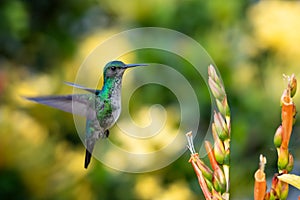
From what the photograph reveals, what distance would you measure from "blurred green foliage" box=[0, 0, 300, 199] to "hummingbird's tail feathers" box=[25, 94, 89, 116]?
731 millimetres

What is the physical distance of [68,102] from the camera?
68cm

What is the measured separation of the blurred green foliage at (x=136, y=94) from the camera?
146 cm

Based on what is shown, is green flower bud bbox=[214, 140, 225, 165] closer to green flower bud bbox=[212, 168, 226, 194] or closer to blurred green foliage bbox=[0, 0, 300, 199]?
green flower bud bbox=[212, 168, 226, 194]

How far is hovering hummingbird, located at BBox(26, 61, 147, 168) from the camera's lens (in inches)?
24.5

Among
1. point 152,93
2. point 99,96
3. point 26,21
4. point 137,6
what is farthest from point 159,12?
point 99,96

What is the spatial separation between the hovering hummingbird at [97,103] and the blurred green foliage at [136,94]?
0.72 metres

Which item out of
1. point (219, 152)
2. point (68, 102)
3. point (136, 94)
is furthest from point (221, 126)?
Answer: point (136, 94)

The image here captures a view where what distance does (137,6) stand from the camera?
1842 millimetres

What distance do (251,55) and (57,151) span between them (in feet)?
2.22

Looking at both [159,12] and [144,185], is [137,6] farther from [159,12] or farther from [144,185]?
[144,185]

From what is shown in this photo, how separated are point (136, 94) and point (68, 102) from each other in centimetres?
93

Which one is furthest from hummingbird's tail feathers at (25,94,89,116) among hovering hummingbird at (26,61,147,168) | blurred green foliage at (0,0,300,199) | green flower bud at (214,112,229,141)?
blurred green foliage at (0,0,300,199)

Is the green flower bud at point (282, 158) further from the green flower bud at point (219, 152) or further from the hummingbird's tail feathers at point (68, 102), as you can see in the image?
the hummingbird's tail feathers at point (68, 102)

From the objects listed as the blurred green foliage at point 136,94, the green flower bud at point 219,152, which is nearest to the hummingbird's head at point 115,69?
the green flower bud at point 219,152
